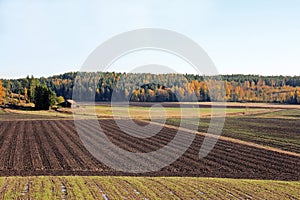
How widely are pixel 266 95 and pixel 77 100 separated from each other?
280 ft

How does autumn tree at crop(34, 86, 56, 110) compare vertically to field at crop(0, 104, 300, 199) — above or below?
above

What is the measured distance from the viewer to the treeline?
6694 centimetres

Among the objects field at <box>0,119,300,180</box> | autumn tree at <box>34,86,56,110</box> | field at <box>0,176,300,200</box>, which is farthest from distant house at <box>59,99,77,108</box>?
field at <box>0,176,300,200</box>

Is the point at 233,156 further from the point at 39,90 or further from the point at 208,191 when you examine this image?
the point at 39,90

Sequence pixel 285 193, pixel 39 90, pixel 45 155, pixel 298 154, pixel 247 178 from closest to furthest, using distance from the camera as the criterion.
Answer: pixel 285 193
pixel 247 178
pixel 45 155
pixel 298 154
pixel 39 90

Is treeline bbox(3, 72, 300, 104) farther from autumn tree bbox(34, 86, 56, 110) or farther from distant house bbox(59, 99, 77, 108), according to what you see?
autumn tree bbox(34, 86, 56, 110)

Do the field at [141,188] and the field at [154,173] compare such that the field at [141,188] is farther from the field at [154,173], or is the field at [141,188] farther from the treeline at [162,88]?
the treeline at [162,88]

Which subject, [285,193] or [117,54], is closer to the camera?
[285,193]

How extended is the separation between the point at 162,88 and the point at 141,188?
247 ft

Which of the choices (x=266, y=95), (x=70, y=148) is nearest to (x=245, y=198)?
(x=70, y=148)

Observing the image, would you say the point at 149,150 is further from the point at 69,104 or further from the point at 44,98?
the point at 69,104

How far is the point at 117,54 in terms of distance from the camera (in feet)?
69.4

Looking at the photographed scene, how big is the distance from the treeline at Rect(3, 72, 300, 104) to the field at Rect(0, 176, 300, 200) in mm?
13359

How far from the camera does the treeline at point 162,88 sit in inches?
2635
